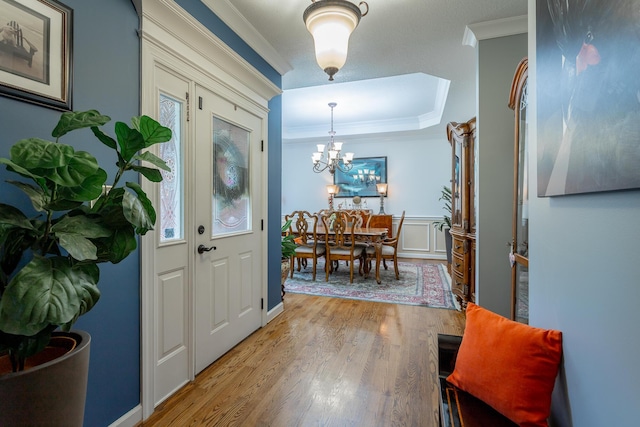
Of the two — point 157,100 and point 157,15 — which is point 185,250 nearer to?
point 157,100

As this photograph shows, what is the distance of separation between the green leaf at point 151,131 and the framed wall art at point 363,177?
5.93 metres

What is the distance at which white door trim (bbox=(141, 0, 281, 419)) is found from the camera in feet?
5.16

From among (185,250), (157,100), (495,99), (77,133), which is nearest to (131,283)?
(185,250)

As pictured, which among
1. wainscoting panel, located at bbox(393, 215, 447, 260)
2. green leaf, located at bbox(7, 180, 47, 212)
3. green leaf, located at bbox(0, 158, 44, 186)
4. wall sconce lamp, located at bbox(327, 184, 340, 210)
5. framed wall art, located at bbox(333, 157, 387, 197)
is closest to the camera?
green leaf, located at bbox(0, 158, 44, 186)

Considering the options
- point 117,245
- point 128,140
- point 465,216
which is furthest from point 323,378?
point 465,216

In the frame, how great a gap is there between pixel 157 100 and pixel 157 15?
1.50 feet

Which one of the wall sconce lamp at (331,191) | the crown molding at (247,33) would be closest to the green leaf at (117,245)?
the crown molding at (247,33)

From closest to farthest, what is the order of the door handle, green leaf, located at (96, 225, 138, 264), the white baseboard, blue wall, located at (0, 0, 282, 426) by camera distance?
green leaf, located at (96, 225, 138, 264)
blue wall, located at (0, 0, 282, 426)
the white baseboard
the door handle

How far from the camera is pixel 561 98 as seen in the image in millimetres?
950

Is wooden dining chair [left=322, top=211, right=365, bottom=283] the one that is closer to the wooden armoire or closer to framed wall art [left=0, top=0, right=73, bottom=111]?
the wooden armoire

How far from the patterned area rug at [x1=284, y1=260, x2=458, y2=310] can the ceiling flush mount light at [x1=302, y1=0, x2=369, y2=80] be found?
2.80 m

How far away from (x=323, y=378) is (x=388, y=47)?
2860mm

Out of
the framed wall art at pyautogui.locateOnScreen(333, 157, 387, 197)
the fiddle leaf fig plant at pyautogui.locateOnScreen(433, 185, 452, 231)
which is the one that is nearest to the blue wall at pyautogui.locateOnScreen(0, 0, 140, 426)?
the fiddle leaf fig plant at pyautogui.locateOnScreen(433, 185, 452, 231)

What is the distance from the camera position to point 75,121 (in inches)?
34.1
